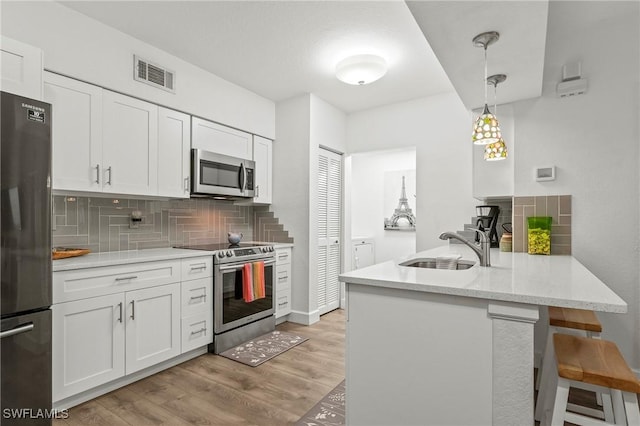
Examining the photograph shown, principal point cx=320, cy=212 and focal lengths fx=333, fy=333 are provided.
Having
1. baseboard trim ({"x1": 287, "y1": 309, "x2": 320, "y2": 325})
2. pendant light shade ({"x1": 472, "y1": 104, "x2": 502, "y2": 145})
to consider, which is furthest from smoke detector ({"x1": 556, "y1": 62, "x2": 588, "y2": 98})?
baseboard trim ({"x1": 287, "y1": 309, "x2": 320, "y2": 325})

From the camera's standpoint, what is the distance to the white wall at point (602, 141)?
2350 millimetres

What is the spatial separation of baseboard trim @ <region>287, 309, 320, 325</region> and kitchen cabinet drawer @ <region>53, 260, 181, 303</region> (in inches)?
63.3

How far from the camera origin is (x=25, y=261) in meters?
1.65

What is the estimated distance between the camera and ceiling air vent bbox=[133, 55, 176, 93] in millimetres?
2679

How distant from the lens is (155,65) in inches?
111

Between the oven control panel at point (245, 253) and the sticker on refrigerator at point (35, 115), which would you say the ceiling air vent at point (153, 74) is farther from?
the oven control panel at point (245, 253)

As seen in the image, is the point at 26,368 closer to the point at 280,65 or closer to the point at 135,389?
the point at 135,389

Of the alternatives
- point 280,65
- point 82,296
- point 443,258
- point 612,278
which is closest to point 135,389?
point 82,296

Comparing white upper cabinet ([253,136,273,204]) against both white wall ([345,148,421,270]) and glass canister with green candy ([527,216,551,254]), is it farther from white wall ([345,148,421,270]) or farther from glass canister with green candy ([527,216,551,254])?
glass canister with green candy ([527,216,551,254])

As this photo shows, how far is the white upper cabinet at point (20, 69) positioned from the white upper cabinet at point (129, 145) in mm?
582

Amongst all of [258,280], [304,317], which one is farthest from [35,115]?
[304,317]

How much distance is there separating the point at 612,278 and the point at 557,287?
1605 millimetres

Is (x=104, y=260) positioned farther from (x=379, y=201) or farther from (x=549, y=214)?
(x=379, y=201)

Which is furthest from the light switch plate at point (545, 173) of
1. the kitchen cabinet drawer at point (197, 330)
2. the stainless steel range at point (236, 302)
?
the kitchen cabinet drawer at point (197, 330)
